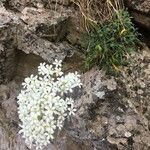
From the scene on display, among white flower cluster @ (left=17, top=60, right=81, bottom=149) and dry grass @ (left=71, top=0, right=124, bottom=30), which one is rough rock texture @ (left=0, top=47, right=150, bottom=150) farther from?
dry grass @ (left=71, top=0, right=124, bottom=30)

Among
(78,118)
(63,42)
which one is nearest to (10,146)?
(78,118)

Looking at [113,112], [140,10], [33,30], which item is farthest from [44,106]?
[140,10]

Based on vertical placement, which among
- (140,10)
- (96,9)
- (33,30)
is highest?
(140,10)

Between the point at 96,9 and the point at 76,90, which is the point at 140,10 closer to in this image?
the point at 96,9

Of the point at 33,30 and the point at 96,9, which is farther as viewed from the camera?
the point at 96,9

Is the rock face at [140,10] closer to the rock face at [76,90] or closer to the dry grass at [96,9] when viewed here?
the rock face at [76,90]

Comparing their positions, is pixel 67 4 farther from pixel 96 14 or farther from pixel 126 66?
pixel 126 66

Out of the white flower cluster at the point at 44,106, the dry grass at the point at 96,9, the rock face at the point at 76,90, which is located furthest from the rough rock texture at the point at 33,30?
the white flower cluster at the point at 44,106
